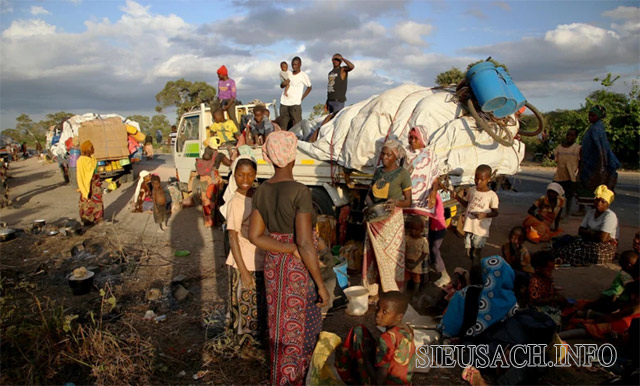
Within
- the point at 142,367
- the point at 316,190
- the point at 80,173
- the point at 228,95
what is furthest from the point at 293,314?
the point at 228,95

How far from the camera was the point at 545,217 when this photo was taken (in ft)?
20.4

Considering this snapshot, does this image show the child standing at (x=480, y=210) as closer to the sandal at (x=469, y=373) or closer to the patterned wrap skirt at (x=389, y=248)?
the patterned wrap skirt at (x=389, y=248)

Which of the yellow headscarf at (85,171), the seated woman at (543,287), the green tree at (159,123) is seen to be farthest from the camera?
the green tree at (159,123)

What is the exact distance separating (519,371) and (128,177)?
1374cm

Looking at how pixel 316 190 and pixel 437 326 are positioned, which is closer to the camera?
pixel 437 326

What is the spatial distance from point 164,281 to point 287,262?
3105 millimetres

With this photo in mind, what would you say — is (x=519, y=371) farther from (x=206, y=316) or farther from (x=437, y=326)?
(x=206, y=316)

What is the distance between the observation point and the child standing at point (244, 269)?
279cm

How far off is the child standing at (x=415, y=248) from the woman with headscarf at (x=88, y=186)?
232 inches

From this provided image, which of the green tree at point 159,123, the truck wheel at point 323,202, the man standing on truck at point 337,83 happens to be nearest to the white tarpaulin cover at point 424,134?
the truck wheel at point 323,202

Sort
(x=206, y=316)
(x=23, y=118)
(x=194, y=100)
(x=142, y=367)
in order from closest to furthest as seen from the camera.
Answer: (x=142, y=367) → (x=206, y=316) → (x=194, y=100) → (x=23, y=118)

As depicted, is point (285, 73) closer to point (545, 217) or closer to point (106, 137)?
point (545, 217)

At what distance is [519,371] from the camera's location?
2.63 metres

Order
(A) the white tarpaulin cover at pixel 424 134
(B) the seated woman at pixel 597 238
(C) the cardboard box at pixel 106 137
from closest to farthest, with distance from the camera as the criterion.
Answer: (A) the white tarpaulin cover at pixel 424 134 < (B) the seated woman at pixel 597 238 < (C) the cardboard box at pixel 106 137
